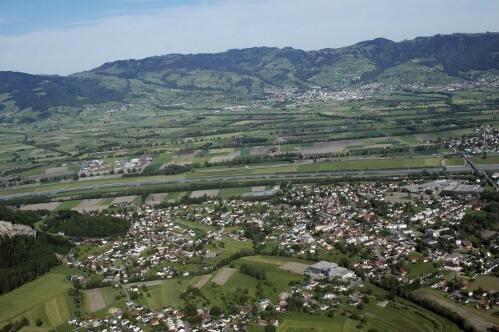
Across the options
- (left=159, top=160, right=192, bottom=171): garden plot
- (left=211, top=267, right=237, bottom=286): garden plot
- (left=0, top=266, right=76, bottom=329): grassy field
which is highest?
(left=159, top=160, right=192, bottom=171): garden plot

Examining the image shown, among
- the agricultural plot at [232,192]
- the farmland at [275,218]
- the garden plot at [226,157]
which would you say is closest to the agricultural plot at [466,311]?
the farmland at [275,218]

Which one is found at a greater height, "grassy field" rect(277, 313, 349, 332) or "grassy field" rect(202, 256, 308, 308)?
"grassy field" rect(202, 256, 308, 308)

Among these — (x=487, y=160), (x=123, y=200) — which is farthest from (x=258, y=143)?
(x=487, y=160)

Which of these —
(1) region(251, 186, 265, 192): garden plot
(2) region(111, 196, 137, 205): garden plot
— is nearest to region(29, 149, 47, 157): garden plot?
(2) region(111, 196, 137, 205): garden plot

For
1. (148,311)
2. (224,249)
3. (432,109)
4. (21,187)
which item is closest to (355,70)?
(432,109)

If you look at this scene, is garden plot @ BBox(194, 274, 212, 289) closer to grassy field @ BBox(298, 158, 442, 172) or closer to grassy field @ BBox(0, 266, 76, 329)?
grassy field @ BBox(0, 266, 76, 329)

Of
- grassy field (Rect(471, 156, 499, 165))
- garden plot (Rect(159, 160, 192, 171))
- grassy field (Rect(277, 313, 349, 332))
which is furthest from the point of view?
garden plot (Rect(159, 160, 192, 171))

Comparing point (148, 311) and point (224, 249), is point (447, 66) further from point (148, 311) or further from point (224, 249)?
point (148, 311)

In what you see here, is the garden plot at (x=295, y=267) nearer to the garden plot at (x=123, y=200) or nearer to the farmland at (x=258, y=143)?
the farmland at (x=258, y=143)
